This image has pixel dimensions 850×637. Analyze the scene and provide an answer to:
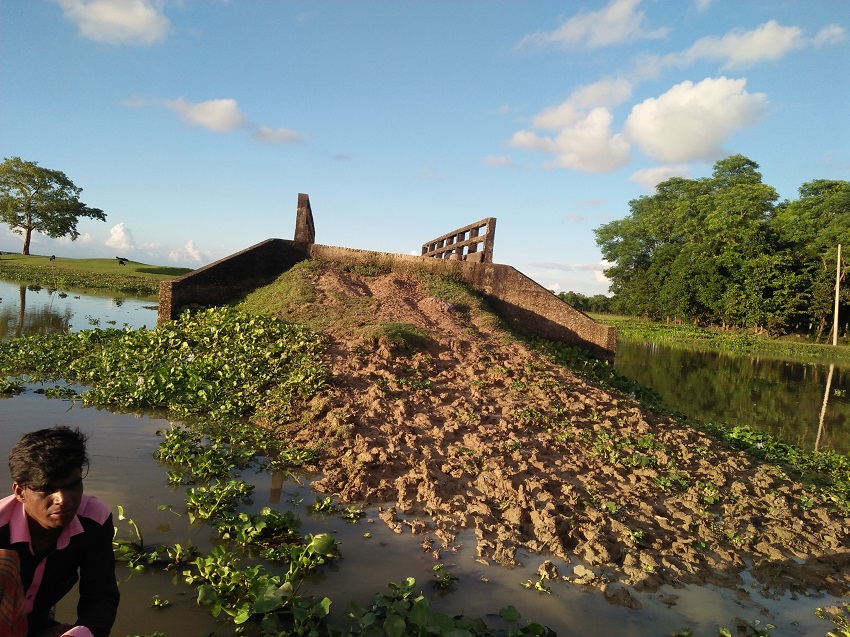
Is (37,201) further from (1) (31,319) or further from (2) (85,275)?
(1) (31,319)

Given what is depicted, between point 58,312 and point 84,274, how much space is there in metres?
20.8

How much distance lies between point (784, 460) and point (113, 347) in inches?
439

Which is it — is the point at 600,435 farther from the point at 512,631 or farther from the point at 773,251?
the point at 773,251

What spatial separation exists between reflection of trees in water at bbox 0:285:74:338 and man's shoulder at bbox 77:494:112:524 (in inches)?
445

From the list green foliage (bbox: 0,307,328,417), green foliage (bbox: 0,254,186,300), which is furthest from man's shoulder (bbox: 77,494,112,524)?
green foliage (bbox: 0,254,186,300)

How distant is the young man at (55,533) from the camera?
78.2 inches

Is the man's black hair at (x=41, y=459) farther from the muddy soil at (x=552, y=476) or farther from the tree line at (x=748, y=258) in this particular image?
the tree line at (x=748, y=258)

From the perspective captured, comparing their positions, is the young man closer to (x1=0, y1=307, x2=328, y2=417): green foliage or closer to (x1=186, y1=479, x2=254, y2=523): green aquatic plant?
(x1=186, y1=479, x2=254, y2=523): green aquatic plant

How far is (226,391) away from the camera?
23.0 ft

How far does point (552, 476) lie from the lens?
17.4 ft

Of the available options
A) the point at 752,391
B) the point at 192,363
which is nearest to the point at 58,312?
the point at 192,363

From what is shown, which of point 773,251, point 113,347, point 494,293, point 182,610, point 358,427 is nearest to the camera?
point 182,610

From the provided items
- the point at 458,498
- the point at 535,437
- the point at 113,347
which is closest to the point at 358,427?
the point at 458,498

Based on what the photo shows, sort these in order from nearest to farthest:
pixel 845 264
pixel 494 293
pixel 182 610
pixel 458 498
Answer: pixel 182 610 < pixel 458 498 < pixel 494 293 < pixel 845 264
